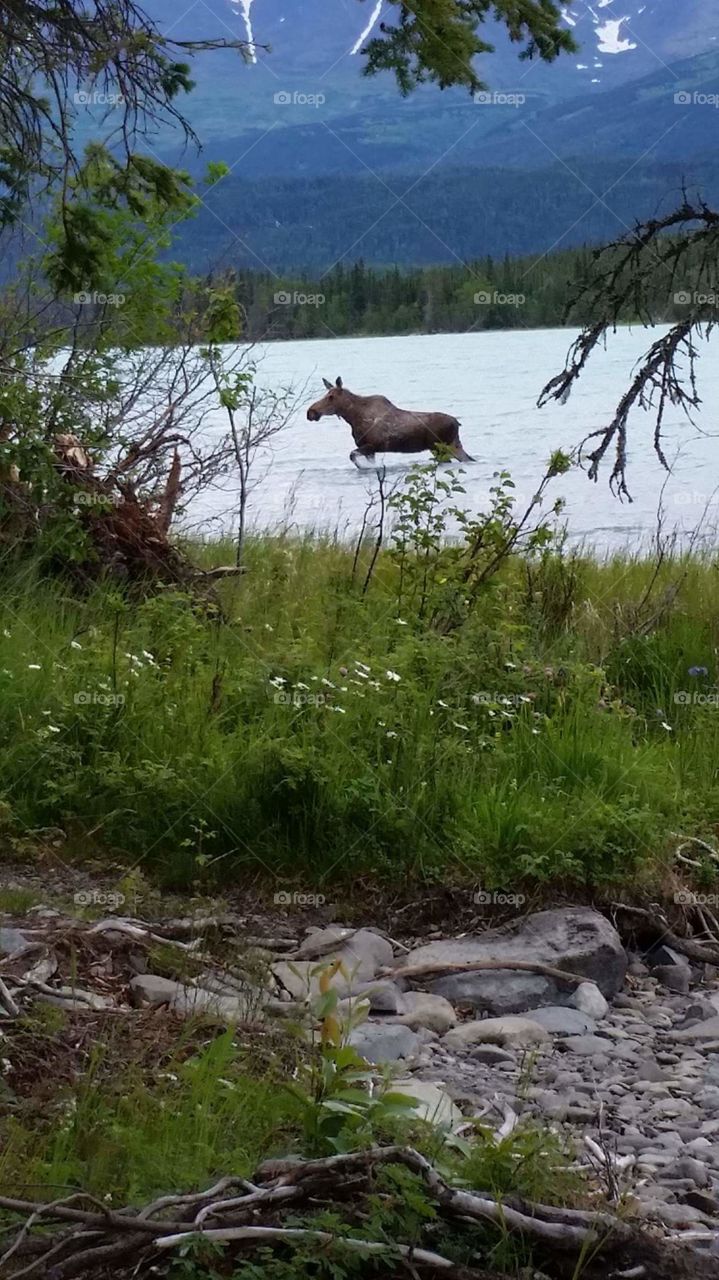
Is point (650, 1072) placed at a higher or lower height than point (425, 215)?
lower

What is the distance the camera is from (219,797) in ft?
17.9

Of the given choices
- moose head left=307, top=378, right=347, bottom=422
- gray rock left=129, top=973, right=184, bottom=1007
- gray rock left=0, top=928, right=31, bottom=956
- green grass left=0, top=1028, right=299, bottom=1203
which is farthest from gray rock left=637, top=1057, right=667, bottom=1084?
moose head left=307, top=378, right=347, bottom=422

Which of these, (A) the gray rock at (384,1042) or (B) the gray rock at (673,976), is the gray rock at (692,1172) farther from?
(B) the gray rock at (673,976)

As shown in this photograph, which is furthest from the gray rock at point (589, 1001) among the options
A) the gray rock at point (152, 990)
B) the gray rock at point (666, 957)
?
the gray rock at point (152, 990)

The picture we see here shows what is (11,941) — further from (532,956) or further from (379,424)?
(379,424)

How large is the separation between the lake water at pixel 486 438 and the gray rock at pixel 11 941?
15.7 ft

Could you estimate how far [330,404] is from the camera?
552 inches

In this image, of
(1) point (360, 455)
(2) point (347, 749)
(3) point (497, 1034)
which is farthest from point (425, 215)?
(3) point (497, 1034)

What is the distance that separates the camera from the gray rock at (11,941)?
13.1ft

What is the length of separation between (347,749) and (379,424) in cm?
906

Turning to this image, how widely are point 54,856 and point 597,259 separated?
436 cm

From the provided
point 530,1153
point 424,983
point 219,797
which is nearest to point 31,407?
point 219,797

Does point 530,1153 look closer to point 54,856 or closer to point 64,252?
point 54,856

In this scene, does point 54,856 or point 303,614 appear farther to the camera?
point 303,614
